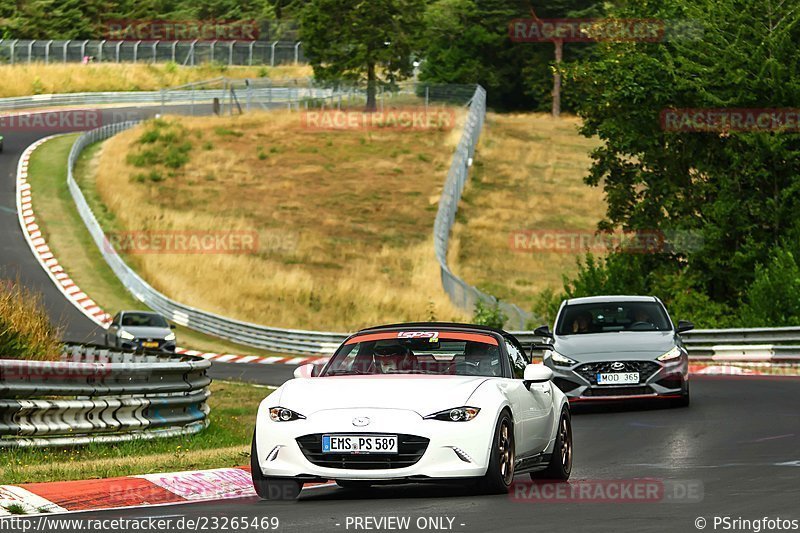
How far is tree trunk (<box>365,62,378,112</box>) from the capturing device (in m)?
85.9

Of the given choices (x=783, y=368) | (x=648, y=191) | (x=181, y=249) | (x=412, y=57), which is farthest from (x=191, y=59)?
(x=783, y=368)

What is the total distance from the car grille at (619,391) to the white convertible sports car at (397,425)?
25.3 feet

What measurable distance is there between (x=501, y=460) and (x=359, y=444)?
3.64ft

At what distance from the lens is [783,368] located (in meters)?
28.3

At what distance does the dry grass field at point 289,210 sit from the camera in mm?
49562

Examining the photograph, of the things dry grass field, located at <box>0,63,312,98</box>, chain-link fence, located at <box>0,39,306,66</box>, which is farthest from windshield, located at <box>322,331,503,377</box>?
chain-link fence, located at <box>0,39,306,66</box>

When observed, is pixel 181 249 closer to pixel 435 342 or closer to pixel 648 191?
pixel 648 191

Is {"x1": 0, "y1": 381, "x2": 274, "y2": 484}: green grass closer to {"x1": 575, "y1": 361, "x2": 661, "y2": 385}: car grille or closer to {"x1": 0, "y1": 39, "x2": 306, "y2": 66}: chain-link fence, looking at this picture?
{"x1": 575, "y1": 361, "x2": 661, "y2": 385}: car grille

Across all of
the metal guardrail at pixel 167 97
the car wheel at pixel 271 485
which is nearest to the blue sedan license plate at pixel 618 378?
the car wheel at pixel 271 485

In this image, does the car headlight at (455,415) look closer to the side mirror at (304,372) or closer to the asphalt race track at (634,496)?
the asphalt race track at (634,496)

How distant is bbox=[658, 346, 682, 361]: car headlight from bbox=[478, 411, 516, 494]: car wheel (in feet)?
28.4

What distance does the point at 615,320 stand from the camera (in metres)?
20.9

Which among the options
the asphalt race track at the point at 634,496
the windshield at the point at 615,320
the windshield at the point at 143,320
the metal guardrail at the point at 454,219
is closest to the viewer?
the asphalt race track at the point at 634,496

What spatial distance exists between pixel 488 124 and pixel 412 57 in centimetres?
1785
